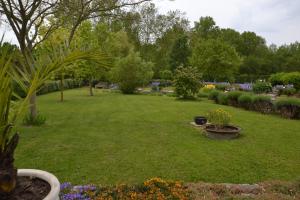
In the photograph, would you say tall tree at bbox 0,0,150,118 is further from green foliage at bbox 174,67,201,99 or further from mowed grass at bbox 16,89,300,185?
green foliage at bbox 174,67,201,99

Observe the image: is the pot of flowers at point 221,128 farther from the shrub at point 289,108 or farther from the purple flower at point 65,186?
the purple flower at point 65,186

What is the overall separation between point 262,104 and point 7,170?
11177 millimetres

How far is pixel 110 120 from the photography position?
9.72 m

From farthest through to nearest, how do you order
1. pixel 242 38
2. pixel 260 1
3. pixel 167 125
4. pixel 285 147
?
pixel 242 38, pixel 260 1, pixel 167 125, pixel 285 147

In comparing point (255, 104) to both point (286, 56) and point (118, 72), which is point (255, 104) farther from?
point (286, 56)

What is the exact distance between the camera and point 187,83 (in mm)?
16938

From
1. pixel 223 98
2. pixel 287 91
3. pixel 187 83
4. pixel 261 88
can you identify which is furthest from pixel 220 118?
pixel 261 88

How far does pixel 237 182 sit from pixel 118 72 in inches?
767

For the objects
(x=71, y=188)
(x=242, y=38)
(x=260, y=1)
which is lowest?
(x=71, y=188)

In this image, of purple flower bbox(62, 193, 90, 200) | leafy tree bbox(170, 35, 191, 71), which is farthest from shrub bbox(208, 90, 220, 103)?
leafy tree bbox(170, 35, 191, 71)

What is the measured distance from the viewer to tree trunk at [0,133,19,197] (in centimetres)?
218

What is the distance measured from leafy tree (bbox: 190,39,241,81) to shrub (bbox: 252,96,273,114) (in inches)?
569

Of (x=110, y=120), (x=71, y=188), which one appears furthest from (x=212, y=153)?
(x=110, y=120)

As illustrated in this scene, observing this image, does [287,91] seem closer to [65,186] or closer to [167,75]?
[167,75]
